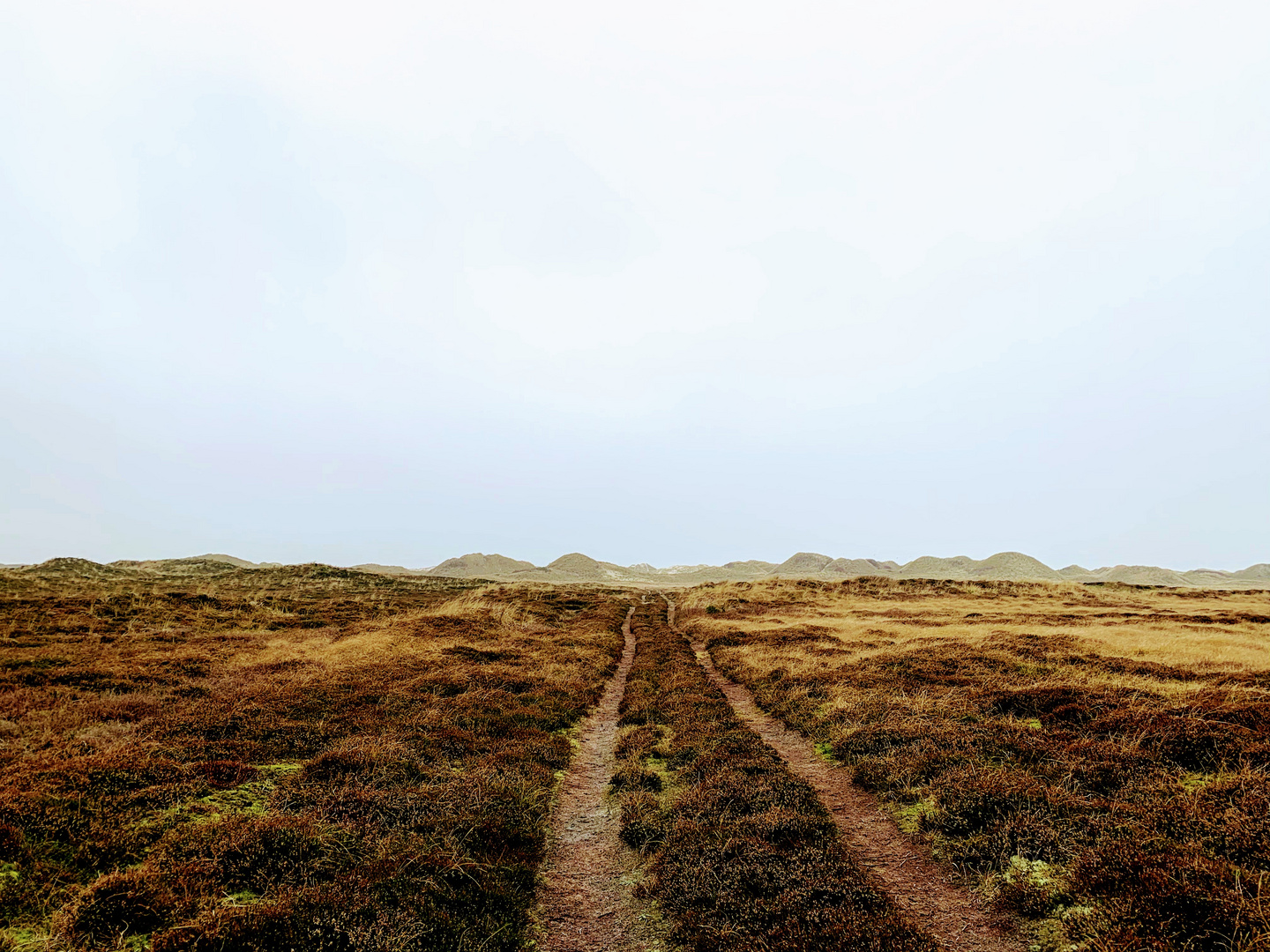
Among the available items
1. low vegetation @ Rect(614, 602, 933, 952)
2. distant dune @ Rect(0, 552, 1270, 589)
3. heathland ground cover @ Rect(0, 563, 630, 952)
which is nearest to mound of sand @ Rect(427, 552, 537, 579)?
distant dune @ Rect(0, 552, 1270, 589)

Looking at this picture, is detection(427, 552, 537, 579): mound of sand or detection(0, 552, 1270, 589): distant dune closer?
detection(0, 552, 1270, 589): distant dune

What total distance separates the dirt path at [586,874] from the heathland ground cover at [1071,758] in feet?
15.4

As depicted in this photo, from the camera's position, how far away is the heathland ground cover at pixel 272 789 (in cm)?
552

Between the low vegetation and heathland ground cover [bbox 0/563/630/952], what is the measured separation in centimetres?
191

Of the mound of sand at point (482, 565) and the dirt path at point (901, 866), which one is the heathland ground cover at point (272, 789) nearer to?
the dirt path at point (901, 866)

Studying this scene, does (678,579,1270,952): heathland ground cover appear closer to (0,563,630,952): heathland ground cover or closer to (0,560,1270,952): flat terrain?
(0,560,1270,952): flat terrain

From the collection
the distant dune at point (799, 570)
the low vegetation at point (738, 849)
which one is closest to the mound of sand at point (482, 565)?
the distant dune at point (799, 570)

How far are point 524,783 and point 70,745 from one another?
8.32 meters

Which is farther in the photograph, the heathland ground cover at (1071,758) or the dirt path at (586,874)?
the dirt path at (586,874)

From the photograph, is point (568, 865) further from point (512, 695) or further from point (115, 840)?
point (512, 695)

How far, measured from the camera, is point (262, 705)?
13.3 metres

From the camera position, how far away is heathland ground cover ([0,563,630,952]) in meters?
5.52

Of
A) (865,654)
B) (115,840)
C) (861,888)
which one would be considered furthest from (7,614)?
(865,654)

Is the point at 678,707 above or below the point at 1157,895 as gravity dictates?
below
